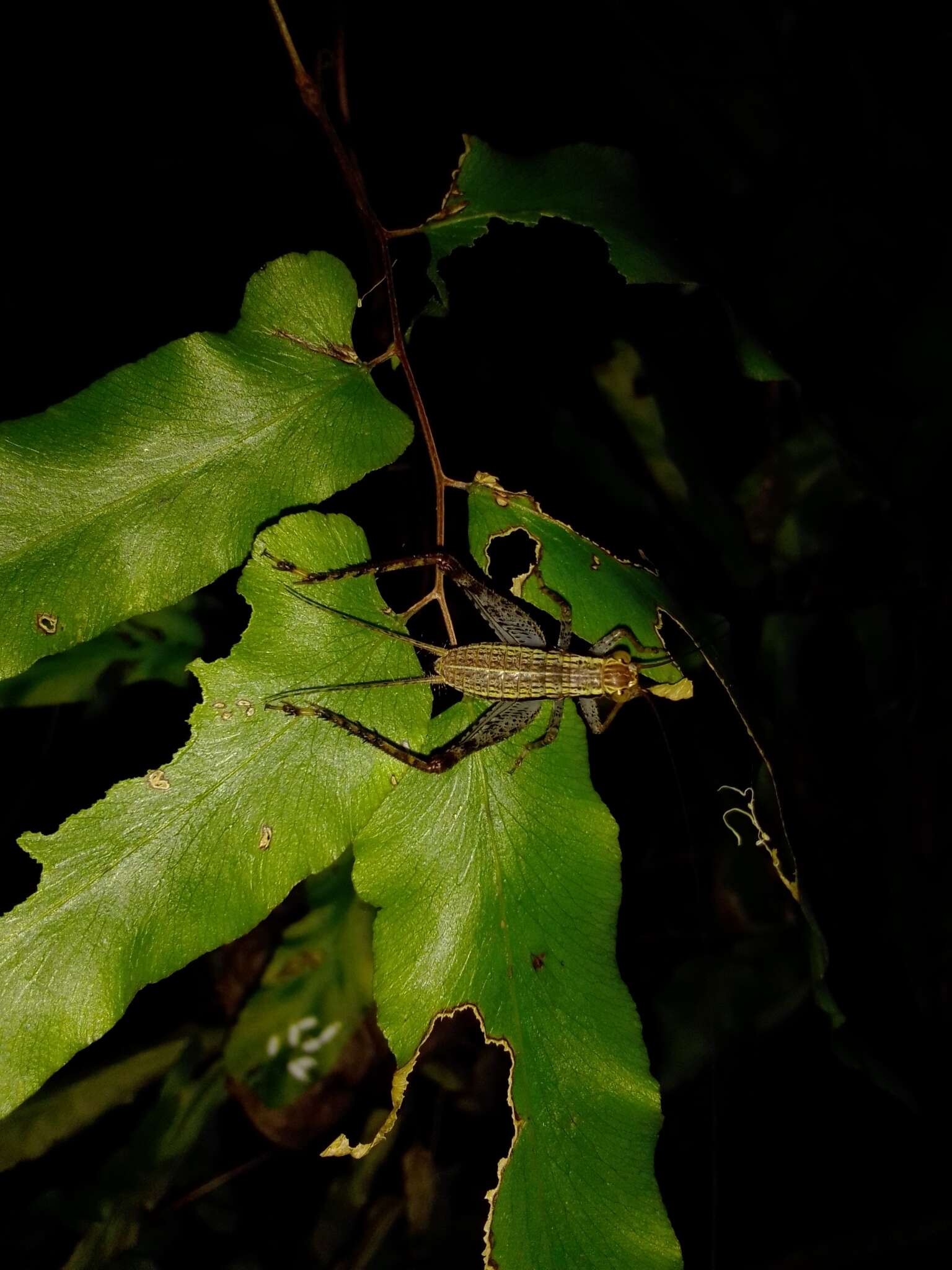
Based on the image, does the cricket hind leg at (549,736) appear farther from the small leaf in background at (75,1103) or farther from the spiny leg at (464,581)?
the small leaf in background at (75,1103)

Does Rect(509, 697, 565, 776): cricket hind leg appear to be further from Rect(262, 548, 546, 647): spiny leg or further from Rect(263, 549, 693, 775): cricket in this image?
Rect(262, 548, 546, 647): spiny leg

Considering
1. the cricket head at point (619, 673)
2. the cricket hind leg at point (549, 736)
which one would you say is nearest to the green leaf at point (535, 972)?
the cricket hind leg at point (549, 736)

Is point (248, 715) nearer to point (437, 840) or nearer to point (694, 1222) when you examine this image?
point (437, 840)

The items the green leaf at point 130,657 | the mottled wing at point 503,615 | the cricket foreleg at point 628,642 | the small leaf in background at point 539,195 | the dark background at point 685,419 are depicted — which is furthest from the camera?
the green leaf at point 130,657

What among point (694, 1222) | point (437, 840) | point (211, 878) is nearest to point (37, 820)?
point (211, 878)

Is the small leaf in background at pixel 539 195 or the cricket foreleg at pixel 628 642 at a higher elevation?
the small leaf in background at pixel 539 195

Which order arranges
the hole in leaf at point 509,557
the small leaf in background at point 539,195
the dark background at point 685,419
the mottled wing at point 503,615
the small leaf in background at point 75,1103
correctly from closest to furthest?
the small leaf in background at point 539,195
the mottled wing at point 503,615
the dark background at point 685,419
the hole in leaf at point 509,557
the small leaf in background at point 75,1103

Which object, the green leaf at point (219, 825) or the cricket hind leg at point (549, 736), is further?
the cricket hind leg at point (549, 736)
